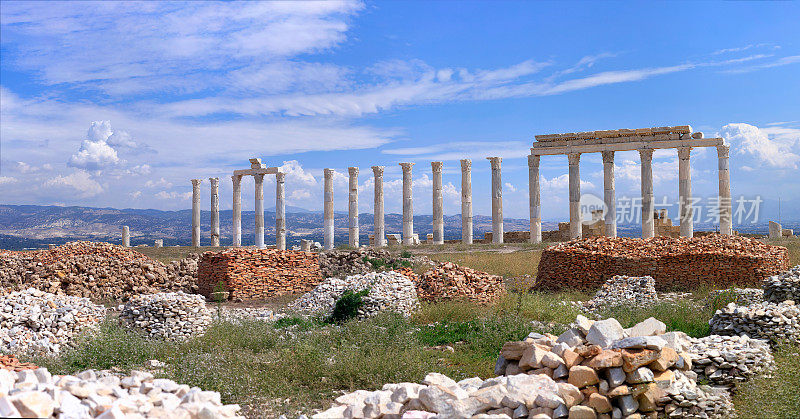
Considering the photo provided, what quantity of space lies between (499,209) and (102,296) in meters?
28.2

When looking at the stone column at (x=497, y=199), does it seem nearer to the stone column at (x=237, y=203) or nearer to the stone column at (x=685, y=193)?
the stone column at (x=685, y=193)

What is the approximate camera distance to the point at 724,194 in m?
39.7

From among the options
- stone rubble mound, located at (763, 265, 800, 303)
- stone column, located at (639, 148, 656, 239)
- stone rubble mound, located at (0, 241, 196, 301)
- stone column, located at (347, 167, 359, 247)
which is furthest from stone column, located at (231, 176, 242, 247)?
stone rubble mound, located at (763, 265, 800, 303)

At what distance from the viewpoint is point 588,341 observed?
8719 millimetres

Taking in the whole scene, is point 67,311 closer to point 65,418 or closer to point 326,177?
point 65,418

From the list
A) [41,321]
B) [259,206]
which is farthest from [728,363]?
[259,206]

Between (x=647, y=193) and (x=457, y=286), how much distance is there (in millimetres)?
28116

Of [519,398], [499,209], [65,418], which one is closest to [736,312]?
[519,398]

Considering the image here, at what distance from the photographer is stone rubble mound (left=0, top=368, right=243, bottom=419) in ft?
17.7

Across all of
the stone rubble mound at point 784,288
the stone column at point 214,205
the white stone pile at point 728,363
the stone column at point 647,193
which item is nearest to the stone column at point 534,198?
the stone column at point 647,193

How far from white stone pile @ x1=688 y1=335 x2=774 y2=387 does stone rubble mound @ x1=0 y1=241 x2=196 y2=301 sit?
63.6ft

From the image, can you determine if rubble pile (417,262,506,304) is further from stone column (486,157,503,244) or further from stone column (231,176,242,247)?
stone column (231,176,242,247)

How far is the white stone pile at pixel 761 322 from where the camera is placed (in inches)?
430

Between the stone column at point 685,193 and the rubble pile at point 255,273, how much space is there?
26.3 metres
